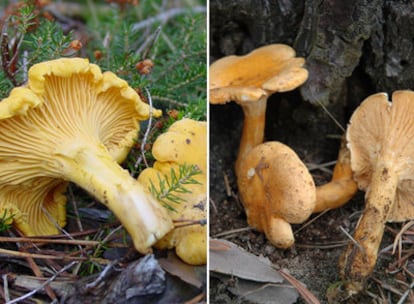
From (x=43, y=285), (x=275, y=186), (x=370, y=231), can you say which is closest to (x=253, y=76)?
(x=275, y=186)

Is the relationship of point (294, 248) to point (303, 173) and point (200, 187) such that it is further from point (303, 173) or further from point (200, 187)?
point (200, 187)

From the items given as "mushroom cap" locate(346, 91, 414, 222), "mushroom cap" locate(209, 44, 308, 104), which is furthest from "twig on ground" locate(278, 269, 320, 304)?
"mushroom cap" locate(209, 44, 308, 104)

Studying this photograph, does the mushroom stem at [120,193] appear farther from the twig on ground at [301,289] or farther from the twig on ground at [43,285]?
the twig on ground at [301,289]

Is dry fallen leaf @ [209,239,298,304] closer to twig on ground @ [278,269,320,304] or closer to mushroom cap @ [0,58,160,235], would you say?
twig on ground @ [278,269,320,304]

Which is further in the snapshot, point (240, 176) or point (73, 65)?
point (240, 176)

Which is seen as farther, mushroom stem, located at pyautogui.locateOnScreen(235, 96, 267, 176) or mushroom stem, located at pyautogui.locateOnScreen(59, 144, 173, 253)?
mushroom stem, located at pyautogui.locateOnScreen(235, 96, 267, 176)

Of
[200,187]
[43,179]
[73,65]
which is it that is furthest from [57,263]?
[73,65]
